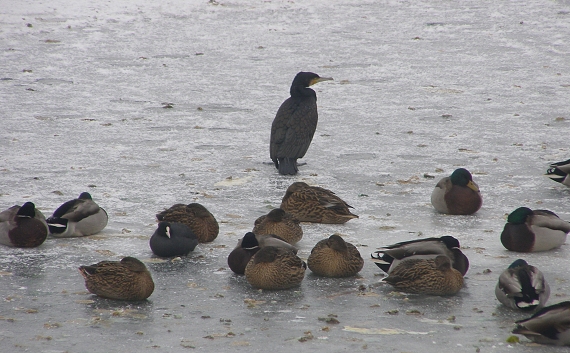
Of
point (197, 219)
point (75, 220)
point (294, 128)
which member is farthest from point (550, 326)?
point (294, 128)

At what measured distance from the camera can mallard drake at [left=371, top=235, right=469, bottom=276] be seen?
5.49 meters

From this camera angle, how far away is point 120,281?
505cm

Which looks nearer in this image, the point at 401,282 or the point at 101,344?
the point at 101,344

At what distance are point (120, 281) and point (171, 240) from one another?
921 mm

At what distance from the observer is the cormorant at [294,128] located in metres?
9.00

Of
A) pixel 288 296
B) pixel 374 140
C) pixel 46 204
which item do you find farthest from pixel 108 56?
pixel 288 296

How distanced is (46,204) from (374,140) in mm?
4548

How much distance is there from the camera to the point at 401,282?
5293 mm

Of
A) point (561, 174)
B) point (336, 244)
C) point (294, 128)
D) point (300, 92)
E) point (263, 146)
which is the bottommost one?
point (263, 146)

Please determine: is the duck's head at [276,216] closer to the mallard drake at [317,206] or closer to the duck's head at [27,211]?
the mallard drake at [317,206]

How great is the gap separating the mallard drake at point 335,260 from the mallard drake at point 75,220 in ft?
6.33

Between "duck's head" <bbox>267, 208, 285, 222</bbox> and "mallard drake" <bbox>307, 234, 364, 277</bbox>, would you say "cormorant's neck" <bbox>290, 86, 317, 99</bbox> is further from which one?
"mallard drake" <bbox>307, 234, 364, 277</bbox>

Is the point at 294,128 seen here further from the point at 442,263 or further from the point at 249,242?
the point at 442,263

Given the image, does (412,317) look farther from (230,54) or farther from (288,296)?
(230,54)
